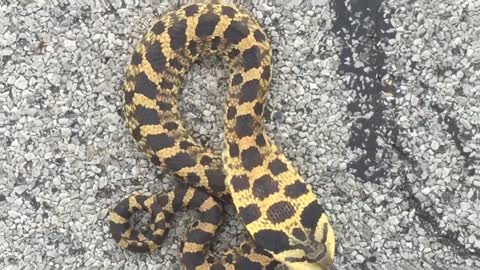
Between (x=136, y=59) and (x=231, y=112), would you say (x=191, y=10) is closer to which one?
(x=136, y=59)

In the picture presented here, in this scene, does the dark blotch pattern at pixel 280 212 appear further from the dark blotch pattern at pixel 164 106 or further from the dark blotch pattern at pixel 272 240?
the dark blotch pattern at pixel 164 106

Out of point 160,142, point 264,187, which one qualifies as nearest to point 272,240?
point 264,187

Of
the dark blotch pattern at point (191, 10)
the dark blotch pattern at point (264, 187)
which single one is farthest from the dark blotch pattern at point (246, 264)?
the dark blotch pattern at point (191, 10)

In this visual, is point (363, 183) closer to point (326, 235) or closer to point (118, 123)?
point (326, 235)

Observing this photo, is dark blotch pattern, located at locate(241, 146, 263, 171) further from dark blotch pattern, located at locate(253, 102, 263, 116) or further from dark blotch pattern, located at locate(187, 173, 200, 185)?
dark blotch pattern, located at locate(187, 173, 200, 185)

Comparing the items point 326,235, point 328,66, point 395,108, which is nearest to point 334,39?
point 328,66

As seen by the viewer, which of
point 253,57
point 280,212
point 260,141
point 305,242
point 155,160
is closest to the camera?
point 305,242

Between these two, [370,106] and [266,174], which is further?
[370,106]
